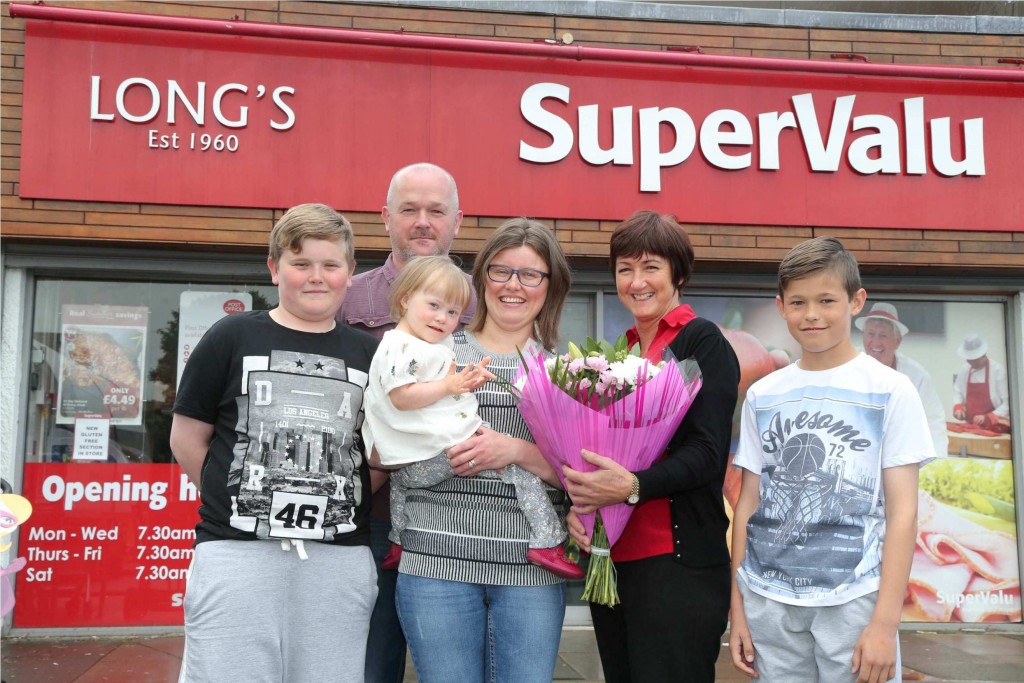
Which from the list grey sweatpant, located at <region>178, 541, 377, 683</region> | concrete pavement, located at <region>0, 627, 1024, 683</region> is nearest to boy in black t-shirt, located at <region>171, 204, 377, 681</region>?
grey sweatpant, located at <region>178, 541, 377, 683</region>

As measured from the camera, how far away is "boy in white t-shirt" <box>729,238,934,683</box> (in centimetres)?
231

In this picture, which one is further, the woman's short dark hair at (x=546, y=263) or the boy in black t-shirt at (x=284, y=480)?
the woman's short dark hair at (x=546, y=263)

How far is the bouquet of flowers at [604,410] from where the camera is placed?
2346 mm

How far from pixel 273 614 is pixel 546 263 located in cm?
131

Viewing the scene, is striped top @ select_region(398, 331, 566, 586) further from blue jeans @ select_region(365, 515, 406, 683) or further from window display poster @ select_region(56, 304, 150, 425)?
window display poster @ select_region(56, 304, 150, 425)

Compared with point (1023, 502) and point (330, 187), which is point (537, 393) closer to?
point (330, 187)

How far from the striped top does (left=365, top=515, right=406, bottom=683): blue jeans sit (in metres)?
0.34

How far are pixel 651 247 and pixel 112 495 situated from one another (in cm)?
459

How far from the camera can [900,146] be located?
6086mm

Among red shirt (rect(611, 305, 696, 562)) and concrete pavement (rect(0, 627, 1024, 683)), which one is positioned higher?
red shirt (rect(611, 305, 696, 562))

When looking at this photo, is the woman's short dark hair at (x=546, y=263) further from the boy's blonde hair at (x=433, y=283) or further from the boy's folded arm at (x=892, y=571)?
the boy's folded arm at (x=892, y=571)

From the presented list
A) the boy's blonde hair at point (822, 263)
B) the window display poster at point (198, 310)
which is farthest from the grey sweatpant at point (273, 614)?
the window display poster at point (198, 310)

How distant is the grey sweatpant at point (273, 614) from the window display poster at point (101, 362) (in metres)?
3.93

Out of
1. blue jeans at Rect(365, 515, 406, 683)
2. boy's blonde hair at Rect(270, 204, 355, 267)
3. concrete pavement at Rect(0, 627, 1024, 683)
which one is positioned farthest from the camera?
concrete pavement at Rect(0, 627, 1024, 683)
